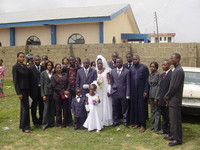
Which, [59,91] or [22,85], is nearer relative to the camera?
[22,85]

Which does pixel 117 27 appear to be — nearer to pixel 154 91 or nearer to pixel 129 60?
pixel 129 60

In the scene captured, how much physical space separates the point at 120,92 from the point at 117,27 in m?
14.3

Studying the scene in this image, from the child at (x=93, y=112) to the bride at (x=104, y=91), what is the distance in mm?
293

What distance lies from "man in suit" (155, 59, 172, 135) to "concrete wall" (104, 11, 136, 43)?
Result: 40.5 ft

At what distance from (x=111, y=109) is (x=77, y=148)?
2024 millimetres

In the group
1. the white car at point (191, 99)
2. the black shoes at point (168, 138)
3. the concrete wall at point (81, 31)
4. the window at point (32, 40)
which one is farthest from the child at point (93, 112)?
the window at point (32, 40)

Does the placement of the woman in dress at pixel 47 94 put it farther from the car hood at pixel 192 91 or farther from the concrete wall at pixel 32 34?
the concrete wall at pixel 32 34

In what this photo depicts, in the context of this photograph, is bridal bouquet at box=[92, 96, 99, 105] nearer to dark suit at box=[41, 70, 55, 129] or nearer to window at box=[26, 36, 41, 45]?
dark suit at box=[41, 70, 55, 129]

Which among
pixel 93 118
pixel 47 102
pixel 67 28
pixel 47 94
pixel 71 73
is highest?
pixel 67 28

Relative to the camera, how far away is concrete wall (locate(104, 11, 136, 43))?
59.7 feet

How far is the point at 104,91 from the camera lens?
695 centimetres

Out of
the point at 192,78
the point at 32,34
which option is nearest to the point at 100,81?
the point at 192,78

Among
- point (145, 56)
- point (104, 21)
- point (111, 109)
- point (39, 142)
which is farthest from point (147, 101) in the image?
point (104, 21)

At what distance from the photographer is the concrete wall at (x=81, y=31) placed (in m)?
17.9
